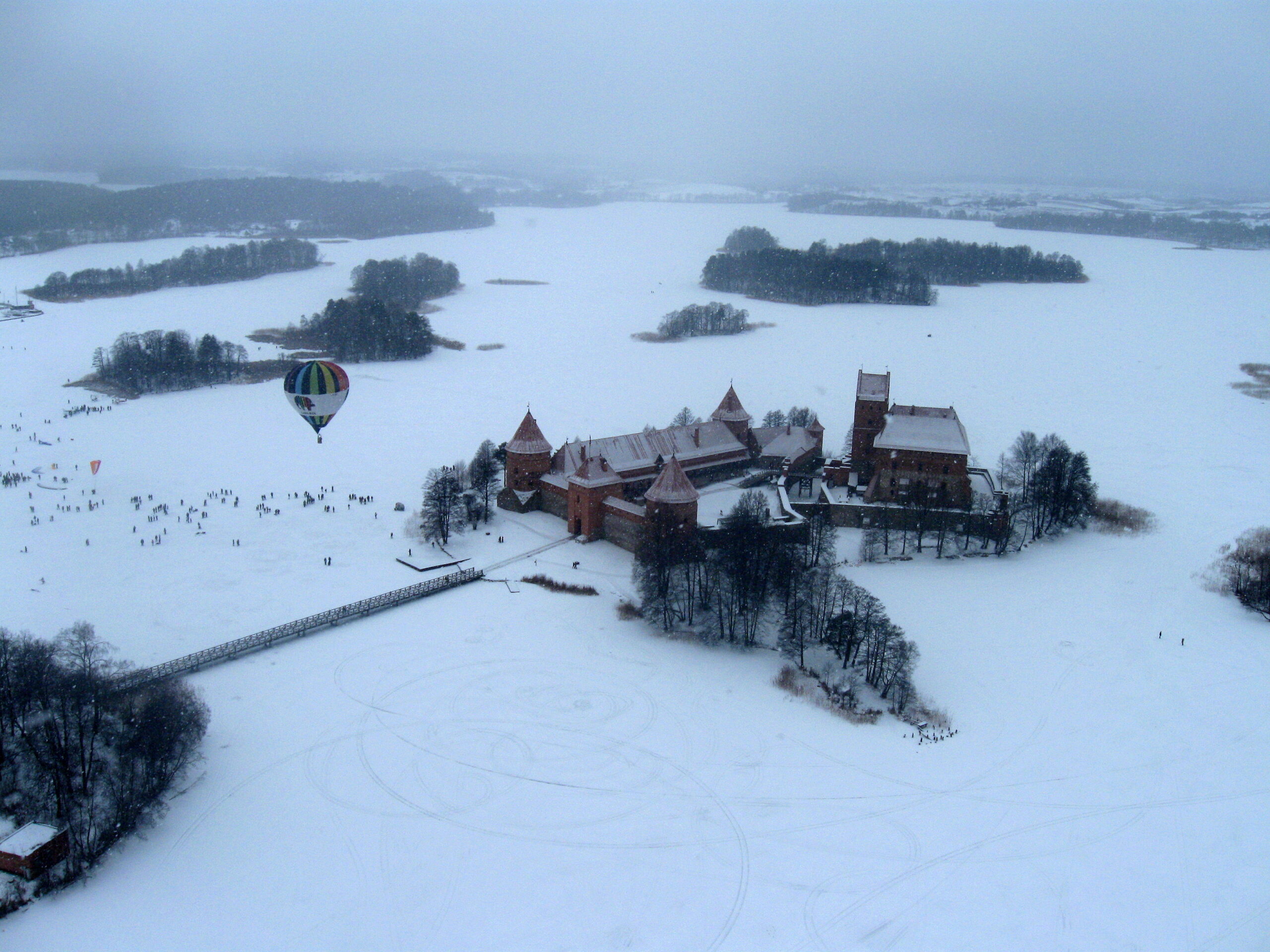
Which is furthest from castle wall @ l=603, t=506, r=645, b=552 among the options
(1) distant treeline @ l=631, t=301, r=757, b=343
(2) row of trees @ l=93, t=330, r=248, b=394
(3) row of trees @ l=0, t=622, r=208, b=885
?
(1) distant treeline @ l=631, t=301, r=757, b=343

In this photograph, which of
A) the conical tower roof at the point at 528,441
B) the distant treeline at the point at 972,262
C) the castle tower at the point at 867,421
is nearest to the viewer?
the conical tower roof at the point at 528,441

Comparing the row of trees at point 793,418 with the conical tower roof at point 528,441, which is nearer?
the conical tower roof at point 528,441

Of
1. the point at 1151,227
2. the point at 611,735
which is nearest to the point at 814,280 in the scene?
the point at 611,735

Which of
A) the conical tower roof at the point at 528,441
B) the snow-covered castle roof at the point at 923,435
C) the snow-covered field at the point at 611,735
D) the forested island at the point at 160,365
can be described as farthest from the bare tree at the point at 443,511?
the forested island at the point at 160,365

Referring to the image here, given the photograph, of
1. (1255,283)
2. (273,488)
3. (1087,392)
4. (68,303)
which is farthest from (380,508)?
(1255,283)

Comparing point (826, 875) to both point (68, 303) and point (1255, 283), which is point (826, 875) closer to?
point (68, 303)

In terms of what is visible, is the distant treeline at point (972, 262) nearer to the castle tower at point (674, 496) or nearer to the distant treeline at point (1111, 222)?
the distant treeline at point (1111, 222)
